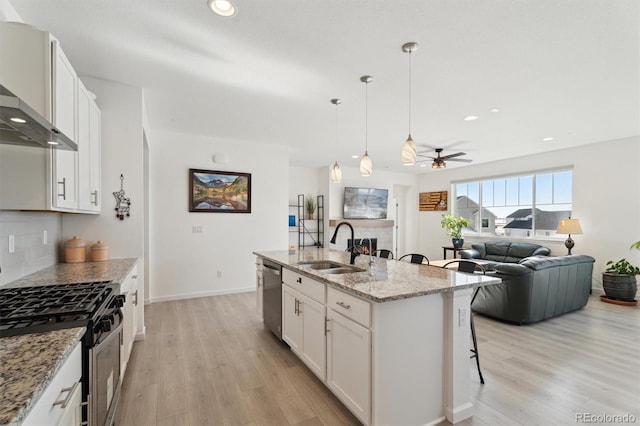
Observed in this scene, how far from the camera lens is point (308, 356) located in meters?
2.47

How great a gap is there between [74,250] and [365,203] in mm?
6370

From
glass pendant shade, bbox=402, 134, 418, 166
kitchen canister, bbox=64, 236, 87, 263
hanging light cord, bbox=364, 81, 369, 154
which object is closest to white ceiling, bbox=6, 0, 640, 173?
hanging light cord, bbox=364, 81, 369, 154

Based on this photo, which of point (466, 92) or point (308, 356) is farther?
point (466, 92)

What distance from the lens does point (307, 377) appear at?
2484mm

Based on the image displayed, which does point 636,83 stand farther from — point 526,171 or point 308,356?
point 308,356

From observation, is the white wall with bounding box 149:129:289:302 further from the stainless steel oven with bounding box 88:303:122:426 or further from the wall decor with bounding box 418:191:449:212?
the wall decor with bounding box 418:191:449:212

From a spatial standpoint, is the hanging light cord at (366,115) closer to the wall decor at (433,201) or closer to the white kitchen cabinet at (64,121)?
the white kitchen cabinet at (64,121)

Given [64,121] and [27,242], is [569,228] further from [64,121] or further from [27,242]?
[27,242]

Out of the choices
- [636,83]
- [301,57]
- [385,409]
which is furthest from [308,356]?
[636,83]

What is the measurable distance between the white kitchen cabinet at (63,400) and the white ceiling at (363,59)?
2097 millimetres

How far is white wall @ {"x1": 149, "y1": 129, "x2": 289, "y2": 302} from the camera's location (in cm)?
468

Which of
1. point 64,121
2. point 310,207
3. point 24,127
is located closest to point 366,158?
point 64,121

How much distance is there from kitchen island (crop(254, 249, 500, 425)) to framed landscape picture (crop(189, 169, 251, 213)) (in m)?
3.31

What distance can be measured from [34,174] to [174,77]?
1588 millimetres
